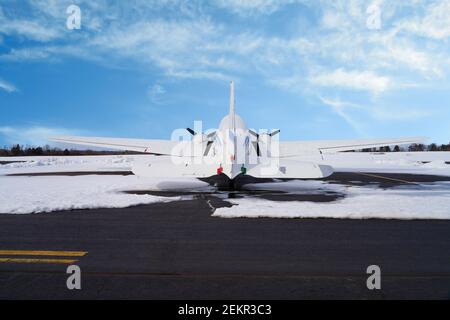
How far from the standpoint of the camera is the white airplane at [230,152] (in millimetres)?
11742

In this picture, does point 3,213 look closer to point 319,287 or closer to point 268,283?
point 268,283

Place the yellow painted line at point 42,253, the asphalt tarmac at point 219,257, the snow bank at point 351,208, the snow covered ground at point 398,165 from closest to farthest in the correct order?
the asphalt tarmac at point 219,257 → the yellow painted line at point 42,253 → the snow bank at point 351,208 → the snow covered ground at point 398,165

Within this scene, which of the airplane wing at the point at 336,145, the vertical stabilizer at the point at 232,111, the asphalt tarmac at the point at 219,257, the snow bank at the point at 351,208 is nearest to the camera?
the asphalt tarmac at the point at 219,257

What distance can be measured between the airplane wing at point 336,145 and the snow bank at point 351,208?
648 cm

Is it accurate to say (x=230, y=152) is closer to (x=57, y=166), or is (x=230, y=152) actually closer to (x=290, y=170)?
(x=290, y=170)

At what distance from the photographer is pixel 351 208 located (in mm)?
9156

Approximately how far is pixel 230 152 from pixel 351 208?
16.7ft

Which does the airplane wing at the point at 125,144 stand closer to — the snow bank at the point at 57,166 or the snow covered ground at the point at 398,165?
the snow bank at the point at 57,166

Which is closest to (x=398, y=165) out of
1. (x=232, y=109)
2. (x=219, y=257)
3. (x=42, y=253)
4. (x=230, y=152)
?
(x=232, y=109)

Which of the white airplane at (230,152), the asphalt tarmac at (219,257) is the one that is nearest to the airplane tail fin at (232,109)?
the white airplane at (230,152)

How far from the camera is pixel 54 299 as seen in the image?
3621mm

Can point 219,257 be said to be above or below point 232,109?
below
